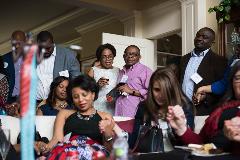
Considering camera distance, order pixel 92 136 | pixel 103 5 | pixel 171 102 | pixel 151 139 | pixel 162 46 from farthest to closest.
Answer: pixel 162 46, pixel 103 5, pixel 92 136, pixel 171 102, pixel 151 139

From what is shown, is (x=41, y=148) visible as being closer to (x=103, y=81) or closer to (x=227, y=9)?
(x=103, y=81)

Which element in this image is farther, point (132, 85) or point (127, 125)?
point (132, 85)

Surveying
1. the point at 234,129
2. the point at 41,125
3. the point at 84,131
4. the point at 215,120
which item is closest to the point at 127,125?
the point at 84,131

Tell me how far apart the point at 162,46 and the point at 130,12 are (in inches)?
35.9

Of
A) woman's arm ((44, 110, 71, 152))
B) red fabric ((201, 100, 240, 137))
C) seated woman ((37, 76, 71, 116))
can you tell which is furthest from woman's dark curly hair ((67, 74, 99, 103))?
red fabric ((201, 100, 240, 137))

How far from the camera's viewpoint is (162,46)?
6.45 metres

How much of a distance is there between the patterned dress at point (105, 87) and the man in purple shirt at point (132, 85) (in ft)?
0.24

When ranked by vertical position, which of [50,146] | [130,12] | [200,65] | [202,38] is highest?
[130,12]

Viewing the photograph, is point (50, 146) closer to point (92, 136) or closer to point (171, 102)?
point (92, 136)

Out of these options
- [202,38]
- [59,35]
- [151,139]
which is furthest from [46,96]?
[59,35]

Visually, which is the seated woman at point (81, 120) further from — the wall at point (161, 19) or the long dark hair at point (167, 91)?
the wall at point (161, 19)

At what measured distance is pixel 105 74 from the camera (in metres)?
3.88

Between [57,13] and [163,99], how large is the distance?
6002 millimetres

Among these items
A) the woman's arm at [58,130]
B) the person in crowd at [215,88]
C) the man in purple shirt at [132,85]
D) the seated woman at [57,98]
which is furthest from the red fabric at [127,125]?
the man in purple shirt at [132,85]
